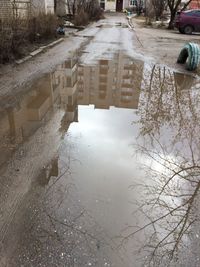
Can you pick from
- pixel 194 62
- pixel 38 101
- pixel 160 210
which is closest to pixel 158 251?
pixel 160 210

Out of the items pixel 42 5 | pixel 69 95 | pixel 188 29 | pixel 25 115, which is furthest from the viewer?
pixel 188 29

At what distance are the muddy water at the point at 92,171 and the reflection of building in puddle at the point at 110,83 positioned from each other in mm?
53

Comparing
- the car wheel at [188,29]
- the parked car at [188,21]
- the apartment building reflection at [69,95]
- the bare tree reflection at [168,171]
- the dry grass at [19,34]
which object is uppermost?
the parked car at [188,21]

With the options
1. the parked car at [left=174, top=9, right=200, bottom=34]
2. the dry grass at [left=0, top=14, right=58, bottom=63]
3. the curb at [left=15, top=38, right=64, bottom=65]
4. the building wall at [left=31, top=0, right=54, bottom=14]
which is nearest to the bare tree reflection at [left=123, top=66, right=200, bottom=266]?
the curb at [left=15, top=38, right=64, bottom=65]

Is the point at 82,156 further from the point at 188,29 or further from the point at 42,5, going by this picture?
the point at 188,29

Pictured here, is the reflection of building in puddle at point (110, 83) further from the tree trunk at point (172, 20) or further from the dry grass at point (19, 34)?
the tree trunk at point (172, 20)

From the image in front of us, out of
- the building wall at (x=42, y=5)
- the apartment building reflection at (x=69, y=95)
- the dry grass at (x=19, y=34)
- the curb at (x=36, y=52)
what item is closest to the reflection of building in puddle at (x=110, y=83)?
the apartment building reflection at (x=69, y=95)

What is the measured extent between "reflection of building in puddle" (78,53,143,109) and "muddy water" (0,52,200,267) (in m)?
0.05

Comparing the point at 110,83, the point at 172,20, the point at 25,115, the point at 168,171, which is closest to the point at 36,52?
the point at 110,83

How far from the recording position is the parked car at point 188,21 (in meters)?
20.3

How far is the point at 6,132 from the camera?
14.3 ft

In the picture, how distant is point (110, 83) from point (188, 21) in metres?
17.0

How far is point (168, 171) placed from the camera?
3553mm

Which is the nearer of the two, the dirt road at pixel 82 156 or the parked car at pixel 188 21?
the dirt road at pixel 82 156
